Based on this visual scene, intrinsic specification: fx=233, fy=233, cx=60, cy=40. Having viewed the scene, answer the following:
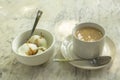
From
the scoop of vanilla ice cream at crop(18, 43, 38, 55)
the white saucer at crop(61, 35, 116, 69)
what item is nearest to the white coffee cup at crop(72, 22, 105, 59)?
the white saucer at crop(61, 35, 116, 69)

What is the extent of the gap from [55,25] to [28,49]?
0.83ft

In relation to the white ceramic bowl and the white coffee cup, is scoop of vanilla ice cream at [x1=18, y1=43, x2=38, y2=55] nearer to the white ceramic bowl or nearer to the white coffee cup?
the white ceramic bowl

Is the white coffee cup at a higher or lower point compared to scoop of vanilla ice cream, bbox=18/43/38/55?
higher

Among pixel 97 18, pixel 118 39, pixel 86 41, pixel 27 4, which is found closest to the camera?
pixel 86 41

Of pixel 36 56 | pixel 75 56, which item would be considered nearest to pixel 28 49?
pixel 36 56

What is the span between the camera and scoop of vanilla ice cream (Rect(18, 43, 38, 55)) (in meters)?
0.77

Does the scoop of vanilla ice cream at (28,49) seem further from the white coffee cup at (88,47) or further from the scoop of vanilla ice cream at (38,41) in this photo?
the white coffee cup at (88,47)

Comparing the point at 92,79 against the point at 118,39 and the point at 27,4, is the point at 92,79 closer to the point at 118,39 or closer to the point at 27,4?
the point at 118,39

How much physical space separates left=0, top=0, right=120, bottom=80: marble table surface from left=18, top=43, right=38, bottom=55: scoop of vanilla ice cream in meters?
0.06

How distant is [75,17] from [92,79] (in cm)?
37

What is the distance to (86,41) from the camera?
0.73m

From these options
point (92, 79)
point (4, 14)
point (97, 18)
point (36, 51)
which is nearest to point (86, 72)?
point (92, 79)

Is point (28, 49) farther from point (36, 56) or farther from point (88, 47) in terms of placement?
point (88, 47)

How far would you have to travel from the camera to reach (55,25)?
99 centimetres
